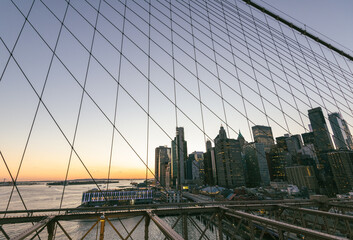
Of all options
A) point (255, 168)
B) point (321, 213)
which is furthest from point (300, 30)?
point (255, 168)

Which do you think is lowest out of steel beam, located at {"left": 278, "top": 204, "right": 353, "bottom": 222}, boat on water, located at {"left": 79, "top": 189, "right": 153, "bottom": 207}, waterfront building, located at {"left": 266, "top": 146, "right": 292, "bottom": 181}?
boat on water, located at {"left": 79, "top": 189, "right": 153, "bottom": 207}

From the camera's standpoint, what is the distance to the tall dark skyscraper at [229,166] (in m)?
141

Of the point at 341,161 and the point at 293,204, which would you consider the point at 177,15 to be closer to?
the point at 293,204

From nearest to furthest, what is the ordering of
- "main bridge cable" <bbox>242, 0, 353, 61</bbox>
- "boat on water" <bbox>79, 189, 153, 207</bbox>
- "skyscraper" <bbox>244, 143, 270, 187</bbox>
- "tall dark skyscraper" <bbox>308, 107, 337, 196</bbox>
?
"main bridge cable" <bbox>242, 0, 353, 61</bbox> → "boat on water" <bbox>79, 189, 153, 207</bbox> → "tall dark skyscraper" <bbox>308, 107, 337, 196</bbox> → "skyscraper" <bbox>244, 143, 270, 187</bbox>

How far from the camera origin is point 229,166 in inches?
5733

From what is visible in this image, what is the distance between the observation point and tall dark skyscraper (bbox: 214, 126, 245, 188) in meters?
141

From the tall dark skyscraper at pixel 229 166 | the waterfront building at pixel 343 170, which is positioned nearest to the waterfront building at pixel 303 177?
the waterfront building at pixel 343 170

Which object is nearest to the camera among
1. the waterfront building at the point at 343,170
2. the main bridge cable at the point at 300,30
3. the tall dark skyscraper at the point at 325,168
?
the main bridge cable at the point at 300,30

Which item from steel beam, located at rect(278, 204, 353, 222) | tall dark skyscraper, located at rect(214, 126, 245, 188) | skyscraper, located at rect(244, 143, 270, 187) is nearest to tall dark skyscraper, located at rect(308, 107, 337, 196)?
skyscraper, located at rect(244, 143, 270, 187)

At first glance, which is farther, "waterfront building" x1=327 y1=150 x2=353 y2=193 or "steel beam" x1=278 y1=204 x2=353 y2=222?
"waterfront building" x1=327 y1=150 x2=353 y2=193

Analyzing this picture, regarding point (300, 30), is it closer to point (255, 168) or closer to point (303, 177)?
point (303, 177)

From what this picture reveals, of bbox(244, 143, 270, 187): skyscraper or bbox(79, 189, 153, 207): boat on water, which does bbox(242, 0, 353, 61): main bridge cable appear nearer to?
bbox(79, 189, 153, 207): boat on water

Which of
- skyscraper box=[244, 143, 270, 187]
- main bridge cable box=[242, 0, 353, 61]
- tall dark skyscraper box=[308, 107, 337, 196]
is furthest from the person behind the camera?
skyscraper box=[244, 143, 270, 187]

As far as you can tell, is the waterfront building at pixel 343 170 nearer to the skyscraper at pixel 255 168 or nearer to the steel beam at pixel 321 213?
the skyscraper at pixel 255 168
